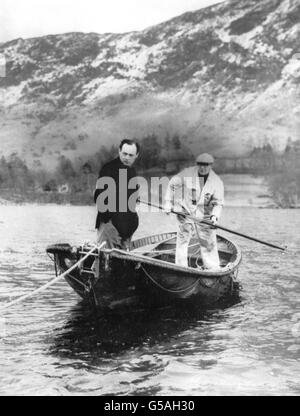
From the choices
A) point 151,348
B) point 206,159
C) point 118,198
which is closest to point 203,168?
point 206,159

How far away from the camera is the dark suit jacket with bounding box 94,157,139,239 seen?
10.7 metres

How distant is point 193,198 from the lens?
42.3 ft

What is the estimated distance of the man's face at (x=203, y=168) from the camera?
12297mm

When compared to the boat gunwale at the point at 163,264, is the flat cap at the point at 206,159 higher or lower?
higher

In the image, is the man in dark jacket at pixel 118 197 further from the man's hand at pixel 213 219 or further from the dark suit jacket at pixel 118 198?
the man's hand at pixel 213 219

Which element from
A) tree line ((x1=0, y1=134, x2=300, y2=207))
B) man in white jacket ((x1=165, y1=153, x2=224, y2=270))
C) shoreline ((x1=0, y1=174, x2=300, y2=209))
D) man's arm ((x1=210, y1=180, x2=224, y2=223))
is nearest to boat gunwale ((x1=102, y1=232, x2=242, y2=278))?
man in white jacket ((x1=165, y1=153, x2=224, y2=270))

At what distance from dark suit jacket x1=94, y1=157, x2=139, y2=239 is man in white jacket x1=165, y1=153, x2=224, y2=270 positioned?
1346 millimetres

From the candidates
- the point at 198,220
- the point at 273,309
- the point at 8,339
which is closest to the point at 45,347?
the point at 8,339

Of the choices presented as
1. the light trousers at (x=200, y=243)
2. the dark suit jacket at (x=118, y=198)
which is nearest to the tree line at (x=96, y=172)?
the light trousers at (x=200, y=243)

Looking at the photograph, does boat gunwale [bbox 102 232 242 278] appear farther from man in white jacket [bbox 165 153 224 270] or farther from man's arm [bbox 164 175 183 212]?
man's arm [bbox 164 175 183 212]

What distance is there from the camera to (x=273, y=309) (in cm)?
1352

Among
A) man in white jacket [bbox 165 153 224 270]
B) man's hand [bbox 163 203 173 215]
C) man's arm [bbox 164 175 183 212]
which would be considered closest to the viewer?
man's hand [bbox 163 203 173 215]
